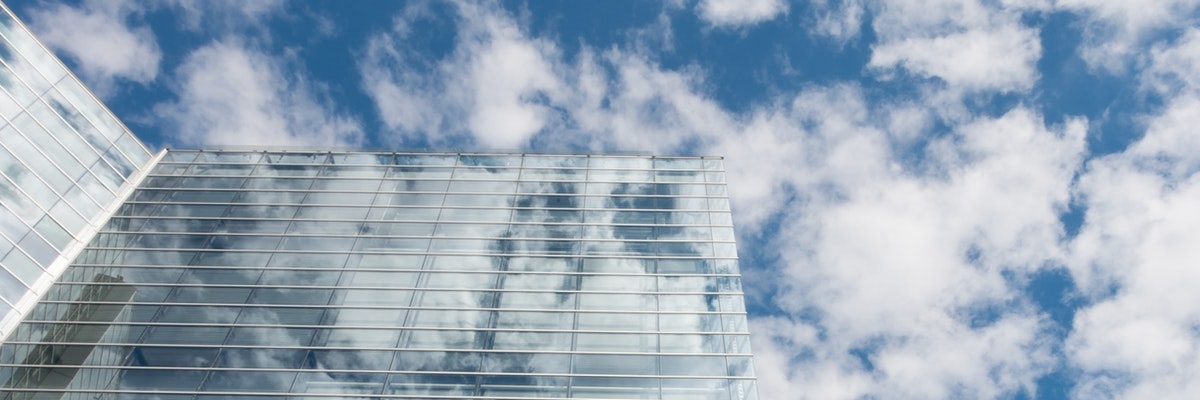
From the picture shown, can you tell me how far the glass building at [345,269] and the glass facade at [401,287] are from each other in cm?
9

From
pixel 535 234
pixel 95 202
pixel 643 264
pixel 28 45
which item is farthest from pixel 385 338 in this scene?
pixel 28 45

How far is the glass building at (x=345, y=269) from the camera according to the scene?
3356cm

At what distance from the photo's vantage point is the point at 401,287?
124ft

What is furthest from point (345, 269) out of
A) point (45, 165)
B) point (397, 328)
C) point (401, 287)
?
point (45, 165)

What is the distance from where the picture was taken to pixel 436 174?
152ft

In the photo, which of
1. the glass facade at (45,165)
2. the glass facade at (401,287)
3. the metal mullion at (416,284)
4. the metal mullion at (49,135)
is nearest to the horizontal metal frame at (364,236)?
the glass facade at (401,287)

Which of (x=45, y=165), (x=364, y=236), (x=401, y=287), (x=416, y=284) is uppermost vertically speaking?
(x=45, y=165)

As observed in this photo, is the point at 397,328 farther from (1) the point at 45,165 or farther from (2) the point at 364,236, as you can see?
(1) the point at 45,165

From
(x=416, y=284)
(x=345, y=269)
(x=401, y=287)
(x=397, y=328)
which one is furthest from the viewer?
(x=345, y=269)

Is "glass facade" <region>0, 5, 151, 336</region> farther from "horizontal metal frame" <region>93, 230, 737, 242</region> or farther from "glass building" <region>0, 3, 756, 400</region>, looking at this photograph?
"horizontal metal frame" <region>93, 230, 737, 242</region>

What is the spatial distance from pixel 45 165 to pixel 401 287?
18.1 meters

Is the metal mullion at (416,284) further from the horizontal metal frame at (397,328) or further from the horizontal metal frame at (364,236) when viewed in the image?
the horizontal metal frame at (364,236)

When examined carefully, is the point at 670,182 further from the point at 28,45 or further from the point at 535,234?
the point at 28,45

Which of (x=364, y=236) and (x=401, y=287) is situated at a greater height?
(x=364, y=236)
